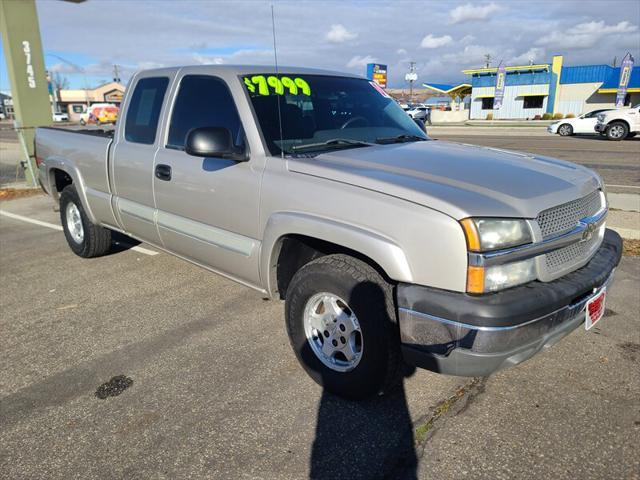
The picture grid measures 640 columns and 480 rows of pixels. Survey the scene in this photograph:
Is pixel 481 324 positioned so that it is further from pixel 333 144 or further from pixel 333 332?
pixel 333 144

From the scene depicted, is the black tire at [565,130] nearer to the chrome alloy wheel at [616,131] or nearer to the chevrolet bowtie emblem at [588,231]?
the chrome alloy wheel at [616,131]

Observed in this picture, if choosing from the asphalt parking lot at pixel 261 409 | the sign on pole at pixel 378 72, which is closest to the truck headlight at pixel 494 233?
the asphalt parking lot at pixel 261 409

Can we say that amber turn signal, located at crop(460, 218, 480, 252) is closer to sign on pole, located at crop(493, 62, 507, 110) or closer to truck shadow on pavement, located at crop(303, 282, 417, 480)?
truck shadow on pavement, located at crop(303, 282, 417, 480)

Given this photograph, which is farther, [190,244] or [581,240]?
[190,244]

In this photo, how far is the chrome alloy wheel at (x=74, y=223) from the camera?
552 centimetres

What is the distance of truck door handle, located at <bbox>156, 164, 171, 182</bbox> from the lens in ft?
12.3

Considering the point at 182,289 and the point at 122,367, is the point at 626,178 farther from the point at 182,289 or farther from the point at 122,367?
the point at 122,367

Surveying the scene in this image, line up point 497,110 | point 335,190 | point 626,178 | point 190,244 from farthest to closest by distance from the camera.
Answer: point 497,110
point 626,178
point 190,244
point 335,190

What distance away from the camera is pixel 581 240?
2699mm

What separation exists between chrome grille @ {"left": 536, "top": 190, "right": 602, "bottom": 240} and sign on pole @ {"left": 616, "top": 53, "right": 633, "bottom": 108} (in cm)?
4694

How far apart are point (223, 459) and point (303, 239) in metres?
1.28

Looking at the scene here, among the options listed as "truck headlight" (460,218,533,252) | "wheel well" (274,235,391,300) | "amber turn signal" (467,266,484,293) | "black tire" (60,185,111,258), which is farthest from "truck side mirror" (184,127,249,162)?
"black tire" (60,185,111,258)

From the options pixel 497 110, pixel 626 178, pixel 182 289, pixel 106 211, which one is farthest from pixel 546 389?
pixel 497 110

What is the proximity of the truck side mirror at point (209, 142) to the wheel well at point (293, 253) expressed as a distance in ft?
2.20
